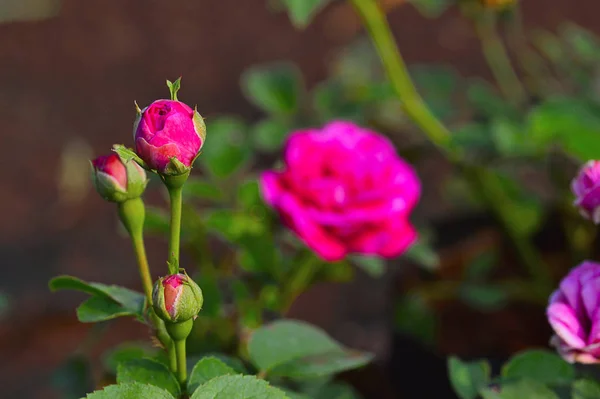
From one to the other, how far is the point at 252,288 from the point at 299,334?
0.81ft

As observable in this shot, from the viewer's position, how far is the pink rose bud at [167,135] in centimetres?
39

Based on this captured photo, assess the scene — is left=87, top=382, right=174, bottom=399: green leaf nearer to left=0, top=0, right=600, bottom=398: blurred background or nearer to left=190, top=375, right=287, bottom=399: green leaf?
left=190, top=375, right=287, bottom=399: green leaf

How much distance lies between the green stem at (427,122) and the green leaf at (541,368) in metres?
0.40

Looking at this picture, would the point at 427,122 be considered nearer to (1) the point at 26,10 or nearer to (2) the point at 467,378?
(2) the point at 467,378

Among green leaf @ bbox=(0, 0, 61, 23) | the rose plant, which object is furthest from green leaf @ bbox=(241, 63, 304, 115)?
green leaf @ bbox=(0, 0, 61, 23)

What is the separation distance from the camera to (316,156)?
78cm

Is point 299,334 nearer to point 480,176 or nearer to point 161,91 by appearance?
point 480,176

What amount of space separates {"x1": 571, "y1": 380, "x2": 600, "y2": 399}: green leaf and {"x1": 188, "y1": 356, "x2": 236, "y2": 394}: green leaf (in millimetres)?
211

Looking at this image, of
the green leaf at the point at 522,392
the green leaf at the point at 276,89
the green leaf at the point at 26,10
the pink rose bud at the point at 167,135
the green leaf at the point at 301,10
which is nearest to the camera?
the pink rose bud at the point at 167,135

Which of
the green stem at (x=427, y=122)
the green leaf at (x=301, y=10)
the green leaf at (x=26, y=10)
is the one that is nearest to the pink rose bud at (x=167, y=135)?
the green leaf at (x=301, y=10)

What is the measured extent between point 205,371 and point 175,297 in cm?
9

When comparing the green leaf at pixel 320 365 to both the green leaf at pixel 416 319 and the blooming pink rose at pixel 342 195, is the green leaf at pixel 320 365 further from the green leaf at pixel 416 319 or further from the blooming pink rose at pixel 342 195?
the green leaf at pixel 416 319

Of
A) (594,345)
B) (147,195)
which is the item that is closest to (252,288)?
(594,345)

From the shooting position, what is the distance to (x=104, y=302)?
486mm
